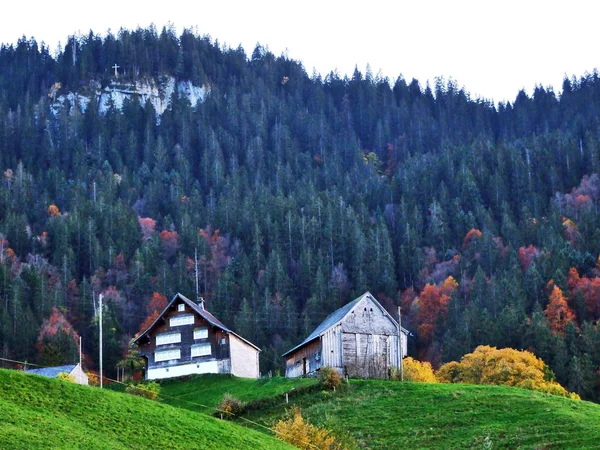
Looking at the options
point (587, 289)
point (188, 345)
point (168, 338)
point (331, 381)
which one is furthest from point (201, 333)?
point (587, 289)

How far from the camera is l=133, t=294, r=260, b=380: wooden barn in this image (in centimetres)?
8875

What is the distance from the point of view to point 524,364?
316 feet

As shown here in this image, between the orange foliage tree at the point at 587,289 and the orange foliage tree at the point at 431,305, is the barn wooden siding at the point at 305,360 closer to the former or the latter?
the orange foliage tree at the point at 431,305

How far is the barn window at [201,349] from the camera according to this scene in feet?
293

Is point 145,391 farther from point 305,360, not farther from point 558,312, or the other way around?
point 558,312

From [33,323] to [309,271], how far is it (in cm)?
4402

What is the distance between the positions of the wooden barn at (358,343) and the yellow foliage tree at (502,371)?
9.66 meters

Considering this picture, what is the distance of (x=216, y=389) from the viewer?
3135 inches

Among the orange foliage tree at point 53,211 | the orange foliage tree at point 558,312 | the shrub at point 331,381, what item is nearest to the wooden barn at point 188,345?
the shrub at point 331,381

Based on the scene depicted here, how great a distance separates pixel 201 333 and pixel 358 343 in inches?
519

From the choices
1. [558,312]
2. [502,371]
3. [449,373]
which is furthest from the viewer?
[558,312]

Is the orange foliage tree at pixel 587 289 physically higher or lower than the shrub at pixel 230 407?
higher

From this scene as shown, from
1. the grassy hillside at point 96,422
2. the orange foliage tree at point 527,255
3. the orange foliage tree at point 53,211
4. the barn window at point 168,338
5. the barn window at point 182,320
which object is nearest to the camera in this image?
the grassy hillside at point 96,422

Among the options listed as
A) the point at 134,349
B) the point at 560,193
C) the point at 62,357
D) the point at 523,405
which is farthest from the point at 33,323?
Answer: the point at 560,193
